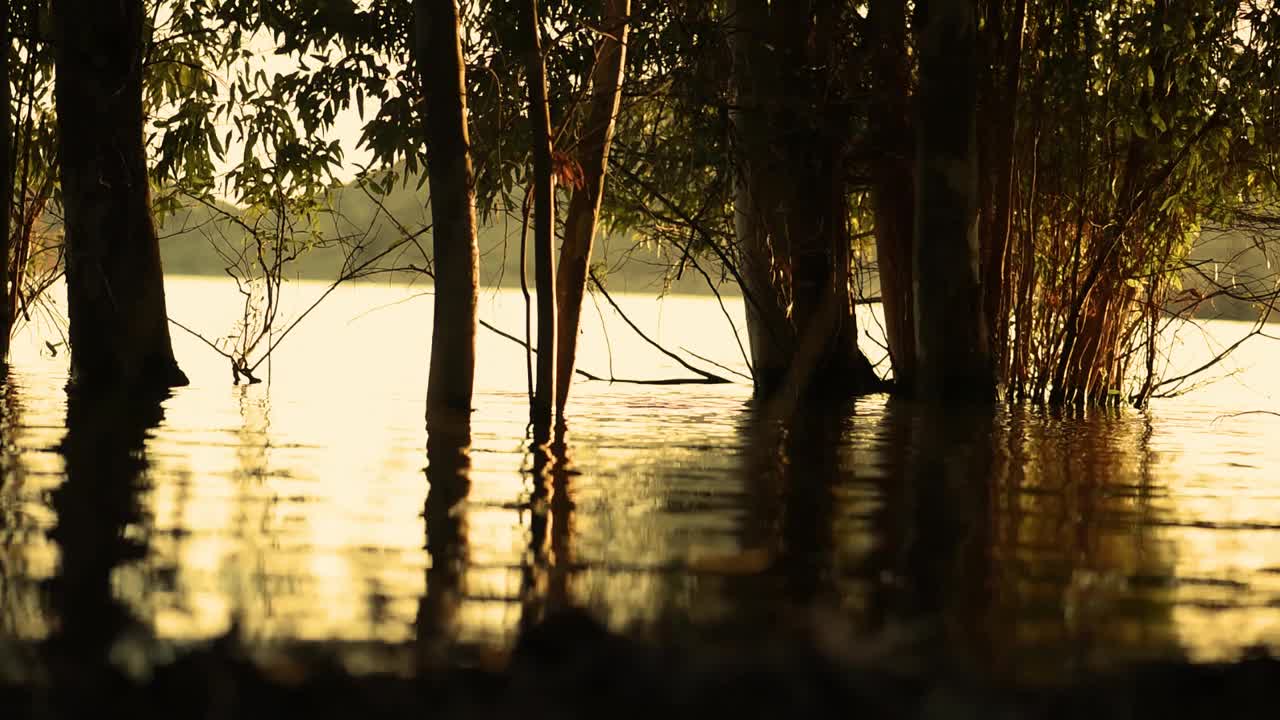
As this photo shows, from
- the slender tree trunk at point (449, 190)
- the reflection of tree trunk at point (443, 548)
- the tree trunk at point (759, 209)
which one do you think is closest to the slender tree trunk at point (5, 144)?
the slender tree trunk at point (449, 190)

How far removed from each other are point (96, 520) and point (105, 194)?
247 inches

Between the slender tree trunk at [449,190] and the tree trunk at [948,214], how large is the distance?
3.17 metres

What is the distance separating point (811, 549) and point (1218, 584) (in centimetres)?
100

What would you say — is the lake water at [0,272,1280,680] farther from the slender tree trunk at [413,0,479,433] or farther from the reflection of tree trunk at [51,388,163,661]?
the slender tree trunk at [413,0,479,433]

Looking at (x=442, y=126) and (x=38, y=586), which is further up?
(x=442, y=126)

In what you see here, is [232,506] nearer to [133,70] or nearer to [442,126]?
[442,126]

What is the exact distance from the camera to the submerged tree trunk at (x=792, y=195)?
11.0 meters

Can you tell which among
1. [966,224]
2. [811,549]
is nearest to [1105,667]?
[811,549]

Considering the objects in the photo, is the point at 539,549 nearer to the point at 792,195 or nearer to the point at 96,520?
the point at 96,520

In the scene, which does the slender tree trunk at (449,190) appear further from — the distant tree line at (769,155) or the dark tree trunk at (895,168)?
the dark tree trunk at (895,168)

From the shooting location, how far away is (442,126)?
857cm

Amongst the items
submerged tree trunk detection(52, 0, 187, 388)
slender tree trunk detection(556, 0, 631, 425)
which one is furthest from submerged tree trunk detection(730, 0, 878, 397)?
submerged tree trunk detection(52, 0, 187, 388)

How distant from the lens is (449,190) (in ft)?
28.3

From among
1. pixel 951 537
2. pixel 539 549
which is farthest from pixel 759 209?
pixel 539 549
